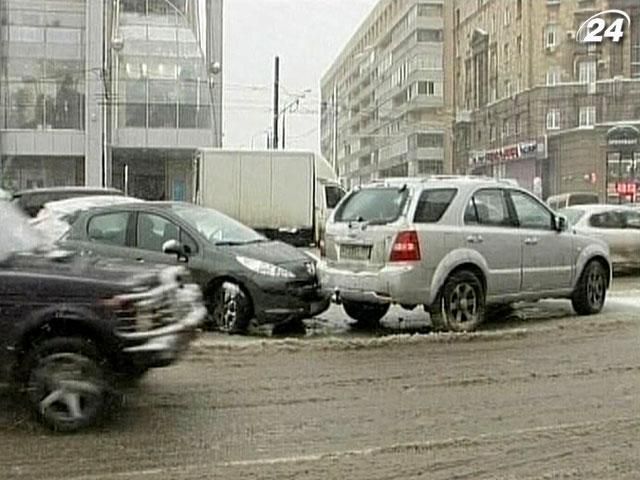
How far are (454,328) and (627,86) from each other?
165 ft

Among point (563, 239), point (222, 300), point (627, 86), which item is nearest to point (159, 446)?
point (222, 300)

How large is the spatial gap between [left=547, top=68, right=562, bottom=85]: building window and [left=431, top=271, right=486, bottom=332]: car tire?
171 ft

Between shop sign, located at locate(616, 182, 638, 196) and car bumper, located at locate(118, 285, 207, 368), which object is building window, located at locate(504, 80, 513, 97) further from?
car bumper, located at locate(118, 285, 207, 368)

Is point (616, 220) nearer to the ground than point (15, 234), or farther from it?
farther from it

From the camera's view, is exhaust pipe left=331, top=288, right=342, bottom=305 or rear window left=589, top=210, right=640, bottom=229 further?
rear window left=589, top=210, right=640, bottom=229

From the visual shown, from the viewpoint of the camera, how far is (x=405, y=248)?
1085 centimetres

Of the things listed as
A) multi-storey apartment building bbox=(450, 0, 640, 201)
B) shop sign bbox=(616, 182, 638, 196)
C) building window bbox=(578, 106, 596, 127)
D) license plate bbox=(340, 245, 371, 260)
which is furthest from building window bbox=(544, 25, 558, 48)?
license plate bbox=(340, 245, 371, 260)

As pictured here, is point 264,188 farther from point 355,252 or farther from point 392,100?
point 392,100

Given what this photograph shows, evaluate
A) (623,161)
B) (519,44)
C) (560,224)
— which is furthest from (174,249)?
(519,44)

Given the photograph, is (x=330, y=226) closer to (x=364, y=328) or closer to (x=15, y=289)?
(x=364, y=328)

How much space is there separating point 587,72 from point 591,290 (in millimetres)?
48773

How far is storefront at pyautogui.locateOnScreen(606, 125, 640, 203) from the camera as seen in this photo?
54719 millimetres

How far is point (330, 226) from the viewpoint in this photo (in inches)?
459

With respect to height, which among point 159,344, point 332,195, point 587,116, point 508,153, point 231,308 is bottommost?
point 231,308
